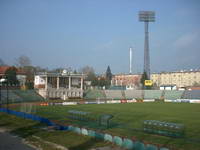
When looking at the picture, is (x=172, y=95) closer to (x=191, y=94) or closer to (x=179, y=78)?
(x=191, y=94)

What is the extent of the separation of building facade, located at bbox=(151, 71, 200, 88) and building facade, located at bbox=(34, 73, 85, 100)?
9745 cm

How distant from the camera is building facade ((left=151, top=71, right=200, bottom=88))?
169625mm

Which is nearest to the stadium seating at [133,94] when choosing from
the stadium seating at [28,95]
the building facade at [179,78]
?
the stadium seating at [28,95]

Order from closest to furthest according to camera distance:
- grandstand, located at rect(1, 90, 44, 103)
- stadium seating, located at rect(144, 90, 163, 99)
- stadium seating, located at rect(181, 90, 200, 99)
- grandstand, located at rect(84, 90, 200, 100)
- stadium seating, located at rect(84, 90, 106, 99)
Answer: grandstand, located at rect(1, 90, 44, 103), stadium seating, located at rect(84, 90, 106, 99), stadium seating, located at rect(181, 90, 200, 99), grandstand, located at rect(84, 90, 200, 100), stadium seating, located at rect(144, 90, 163, 99)

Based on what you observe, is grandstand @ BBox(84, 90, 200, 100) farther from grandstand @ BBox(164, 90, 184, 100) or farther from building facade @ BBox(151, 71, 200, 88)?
building facade @ BBox(151, 71, 200, 88)

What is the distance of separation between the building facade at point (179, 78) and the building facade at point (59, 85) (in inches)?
3837

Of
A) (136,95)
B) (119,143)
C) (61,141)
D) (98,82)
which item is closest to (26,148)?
(61,141)

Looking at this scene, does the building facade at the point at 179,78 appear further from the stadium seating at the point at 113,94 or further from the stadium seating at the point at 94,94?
the stadium seating at the point at 94,94

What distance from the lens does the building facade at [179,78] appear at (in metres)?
170

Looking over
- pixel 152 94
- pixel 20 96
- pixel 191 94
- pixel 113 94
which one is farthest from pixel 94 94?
pixel 191 94

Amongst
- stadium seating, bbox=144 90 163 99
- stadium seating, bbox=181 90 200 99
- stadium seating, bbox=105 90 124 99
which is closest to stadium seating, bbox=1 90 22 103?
stadium seating, bbox=105 90 124 99

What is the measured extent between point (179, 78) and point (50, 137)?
541 feet

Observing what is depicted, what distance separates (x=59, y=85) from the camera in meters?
88.0

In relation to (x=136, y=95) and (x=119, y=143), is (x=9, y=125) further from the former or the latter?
(x=136, y=95)
